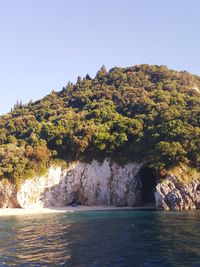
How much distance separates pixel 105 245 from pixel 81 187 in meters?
47.0

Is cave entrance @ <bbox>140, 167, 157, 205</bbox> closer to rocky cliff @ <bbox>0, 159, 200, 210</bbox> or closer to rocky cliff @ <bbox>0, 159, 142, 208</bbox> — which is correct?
rocky cliff @ <bbox>0, 159, 200, 210</bbox>

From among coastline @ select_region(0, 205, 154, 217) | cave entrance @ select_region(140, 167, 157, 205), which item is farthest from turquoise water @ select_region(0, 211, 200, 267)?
cave entrance @ select_region(140, 167, 157, 205)

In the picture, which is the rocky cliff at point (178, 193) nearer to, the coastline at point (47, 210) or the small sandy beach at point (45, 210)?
the coastline at point (47, 210)

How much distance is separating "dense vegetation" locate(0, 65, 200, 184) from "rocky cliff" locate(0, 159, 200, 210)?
219 cm

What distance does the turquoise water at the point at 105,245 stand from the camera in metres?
24.1

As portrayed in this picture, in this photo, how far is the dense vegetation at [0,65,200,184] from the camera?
228ft

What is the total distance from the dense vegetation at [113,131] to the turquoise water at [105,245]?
28.7m

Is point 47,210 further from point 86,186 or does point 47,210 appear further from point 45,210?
point 86,186

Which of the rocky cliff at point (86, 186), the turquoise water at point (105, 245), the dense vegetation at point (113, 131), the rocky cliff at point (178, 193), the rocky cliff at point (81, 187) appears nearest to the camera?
the turquoise water at point (105, 245)

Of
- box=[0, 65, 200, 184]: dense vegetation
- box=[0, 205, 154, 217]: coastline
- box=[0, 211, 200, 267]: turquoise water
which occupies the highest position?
box=[0, 65, 200, 184]: dense vegetation

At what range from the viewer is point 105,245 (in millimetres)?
29328

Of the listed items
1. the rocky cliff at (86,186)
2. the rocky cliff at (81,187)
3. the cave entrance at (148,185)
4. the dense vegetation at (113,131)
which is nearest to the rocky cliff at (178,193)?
the dense vegetation at (113,131)

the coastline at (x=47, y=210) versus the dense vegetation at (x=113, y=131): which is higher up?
the dense vegetation at (x=113, y=131)

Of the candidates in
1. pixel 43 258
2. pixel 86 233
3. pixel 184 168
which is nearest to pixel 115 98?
pixel 184 168
